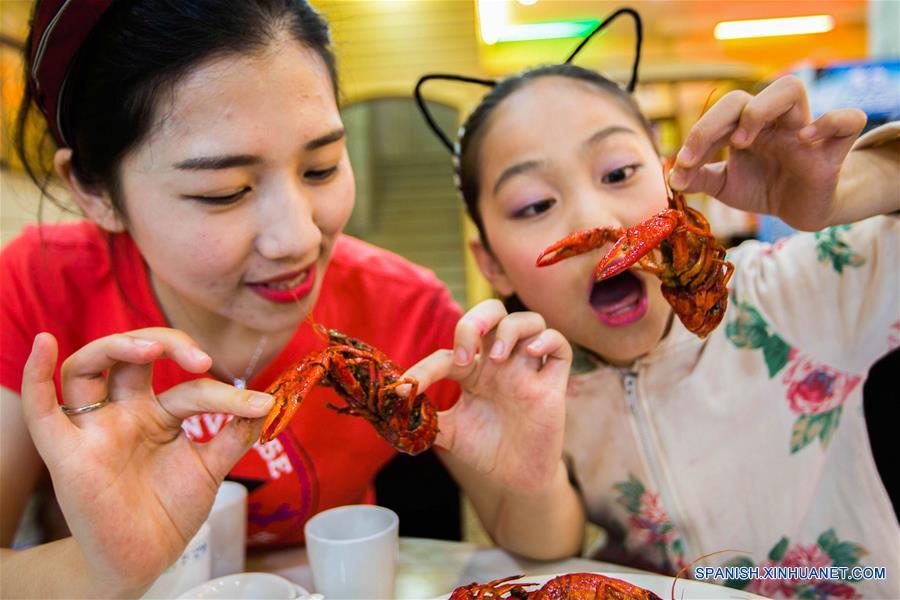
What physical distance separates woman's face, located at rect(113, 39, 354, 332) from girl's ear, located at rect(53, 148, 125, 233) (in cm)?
11

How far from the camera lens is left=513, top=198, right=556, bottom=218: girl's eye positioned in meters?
1.17

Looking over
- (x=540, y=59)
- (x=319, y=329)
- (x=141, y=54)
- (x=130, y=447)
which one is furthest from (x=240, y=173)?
(x=540, y=59)

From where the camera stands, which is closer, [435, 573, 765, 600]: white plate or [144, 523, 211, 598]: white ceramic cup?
[435, 573, 765, 600]: white plate

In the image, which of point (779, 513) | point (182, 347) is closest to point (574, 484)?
point (779, 513)

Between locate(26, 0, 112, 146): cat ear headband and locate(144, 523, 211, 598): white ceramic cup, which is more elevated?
locate(26, 0, 112, 146): cat ear headband

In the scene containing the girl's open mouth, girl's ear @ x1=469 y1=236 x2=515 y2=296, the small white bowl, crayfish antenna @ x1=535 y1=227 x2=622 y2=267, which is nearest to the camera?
crayfish antenna @ x1=535 y1=227 x2=622 y2=267

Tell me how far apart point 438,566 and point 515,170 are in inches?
33.1

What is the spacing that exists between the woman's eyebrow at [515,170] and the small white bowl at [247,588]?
0.87m

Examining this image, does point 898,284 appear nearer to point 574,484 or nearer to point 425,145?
point 574,484

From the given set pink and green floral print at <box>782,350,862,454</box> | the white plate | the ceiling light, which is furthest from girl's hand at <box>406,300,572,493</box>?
the ceiling light

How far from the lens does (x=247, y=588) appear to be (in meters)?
1.11

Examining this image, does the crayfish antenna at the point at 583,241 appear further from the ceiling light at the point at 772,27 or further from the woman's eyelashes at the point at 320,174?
the ceiling light at the point at 772,27

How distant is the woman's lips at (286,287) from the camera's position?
1262mm

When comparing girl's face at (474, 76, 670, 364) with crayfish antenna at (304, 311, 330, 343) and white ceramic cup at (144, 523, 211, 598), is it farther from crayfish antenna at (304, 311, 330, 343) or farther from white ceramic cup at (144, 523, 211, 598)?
white ceramic cup at (144, 523, 211, 598)
